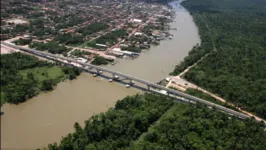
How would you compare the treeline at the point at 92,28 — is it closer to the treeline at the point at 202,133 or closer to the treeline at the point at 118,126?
the treeline at the point at 118,126

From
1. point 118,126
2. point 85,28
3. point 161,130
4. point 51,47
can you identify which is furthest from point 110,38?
point 161,130

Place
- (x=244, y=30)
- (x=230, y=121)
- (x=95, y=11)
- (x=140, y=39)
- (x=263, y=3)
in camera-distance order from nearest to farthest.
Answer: (x=230, y=121) → (x=140, y=39) → (x=244, y=30) → (x=95, y=11) → (x=263, y=3)

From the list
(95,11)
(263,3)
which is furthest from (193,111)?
(263,3)

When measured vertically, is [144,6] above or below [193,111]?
above

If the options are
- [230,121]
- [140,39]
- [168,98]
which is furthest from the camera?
[140,39]

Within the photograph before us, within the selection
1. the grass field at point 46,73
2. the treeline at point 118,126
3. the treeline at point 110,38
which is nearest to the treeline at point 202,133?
the treeline at point 118,126

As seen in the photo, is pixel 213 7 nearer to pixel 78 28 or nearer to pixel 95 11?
pixel 95 11
